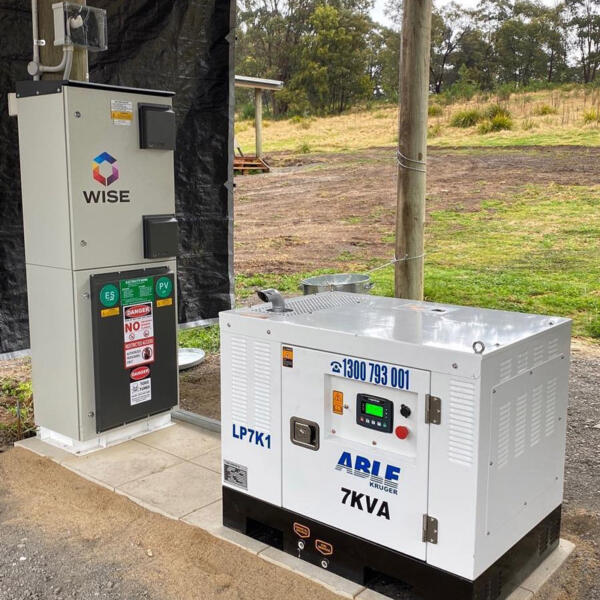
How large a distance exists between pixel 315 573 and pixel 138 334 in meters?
1.82

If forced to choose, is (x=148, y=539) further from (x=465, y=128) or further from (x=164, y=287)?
(x=465, y=128)

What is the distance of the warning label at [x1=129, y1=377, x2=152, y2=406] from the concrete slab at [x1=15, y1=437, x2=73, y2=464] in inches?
17.4

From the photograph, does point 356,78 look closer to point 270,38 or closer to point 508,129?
point 270,38

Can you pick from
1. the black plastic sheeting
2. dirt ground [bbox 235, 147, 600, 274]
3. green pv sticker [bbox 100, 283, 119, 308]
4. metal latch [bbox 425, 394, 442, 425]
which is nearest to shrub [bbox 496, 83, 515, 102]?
dirt ground [bbox 235, 147, 600, 274]

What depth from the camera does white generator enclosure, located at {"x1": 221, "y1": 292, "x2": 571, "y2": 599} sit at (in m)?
2.38

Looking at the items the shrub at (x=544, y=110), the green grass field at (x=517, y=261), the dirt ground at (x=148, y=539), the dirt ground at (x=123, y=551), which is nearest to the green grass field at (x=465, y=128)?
the shrub at (x=544, y=110)

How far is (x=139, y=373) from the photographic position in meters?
4.16

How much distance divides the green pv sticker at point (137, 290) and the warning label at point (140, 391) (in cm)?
46

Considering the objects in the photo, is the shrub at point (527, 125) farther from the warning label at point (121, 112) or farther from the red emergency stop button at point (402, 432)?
the red emergency stop button at point (402, 432)

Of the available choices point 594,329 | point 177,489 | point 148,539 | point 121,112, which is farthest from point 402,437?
point 594,329

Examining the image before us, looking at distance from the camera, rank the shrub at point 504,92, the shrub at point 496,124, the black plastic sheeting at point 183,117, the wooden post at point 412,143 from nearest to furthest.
→ the wooden post at point 412,143 < the black plastic sheeting at point 183,117 < the shrub at point 496,124 < the shrub at point 504,92

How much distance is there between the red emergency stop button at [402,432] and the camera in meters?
2.49

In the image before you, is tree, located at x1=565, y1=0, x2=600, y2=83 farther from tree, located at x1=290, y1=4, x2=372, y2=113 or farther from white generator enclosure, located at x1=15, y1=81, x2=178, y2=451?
white generator enclosure, located at x1=15, y1=81, x2=178, y2=451

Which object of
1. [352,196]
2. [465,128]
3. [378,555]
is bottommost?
[378,555]
